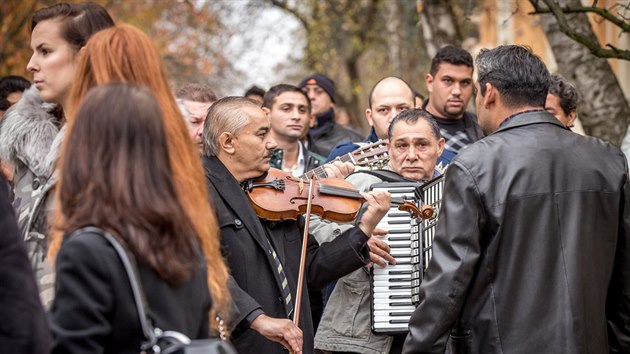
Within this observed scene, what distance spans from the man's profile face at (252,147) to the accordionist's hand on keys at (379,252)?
2.66 ft

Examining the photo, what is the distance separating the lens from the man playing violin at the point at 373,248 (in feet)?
20.9

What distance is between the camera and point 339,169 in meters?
7.01

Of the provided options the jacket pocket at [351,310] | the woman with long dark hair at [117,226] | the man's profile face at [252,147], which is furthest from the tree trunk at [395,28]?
the woman with long dark hair at [117,226]

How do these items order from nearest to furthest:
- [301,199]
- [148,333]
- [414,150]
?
[148,333] → [301,199] → [414,150]

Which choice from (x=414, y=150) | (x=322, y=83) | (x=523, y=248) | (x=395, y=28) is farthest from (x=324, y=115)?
(x=395, y=28)

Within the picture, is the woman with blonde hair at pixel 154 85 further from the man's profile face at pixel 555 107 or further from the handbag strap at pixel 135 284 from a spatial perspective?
the man's profile face at pixel 555 107

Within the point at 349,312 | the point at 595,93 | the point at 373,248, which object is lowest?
the point at 349,312

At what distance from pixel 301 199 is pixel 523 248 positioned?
4.77 feet

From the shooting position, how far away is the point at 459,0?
22.5m

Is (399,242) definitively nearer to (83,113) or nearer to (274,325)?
(274,325)

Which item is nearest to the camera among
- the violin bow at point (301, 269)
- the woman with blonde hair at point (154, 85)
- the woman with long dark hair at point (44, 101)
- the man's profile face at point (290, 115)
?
the woman with blonde hair at point (154, 85)

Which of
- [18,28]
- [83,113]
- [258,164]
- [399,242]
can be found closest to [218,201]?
[258,164]

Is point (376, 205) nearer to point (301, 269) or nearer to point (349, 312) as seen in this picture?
point (301, 269)

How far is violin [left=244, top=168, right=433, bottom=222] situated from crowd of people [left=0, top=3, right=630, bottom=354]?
0.03 m
